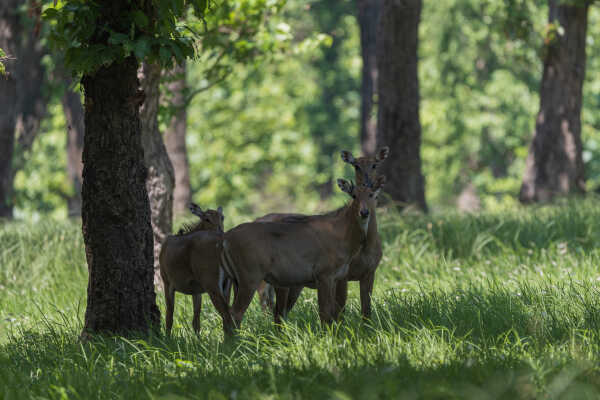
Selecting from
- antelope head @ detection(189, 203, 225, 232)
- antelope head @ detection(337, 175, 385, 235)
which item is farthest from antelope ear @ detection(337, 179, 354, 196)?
antelope head @ detection(189, 203, 225, 232)

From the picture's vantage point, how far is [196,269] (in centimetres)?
698

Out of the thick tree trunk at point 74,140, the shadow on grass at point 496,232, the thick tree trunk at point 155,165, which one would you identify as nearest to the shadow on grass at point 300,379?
the thick tree trunk at point 155,165

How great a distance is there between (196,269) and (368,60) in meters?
16.3

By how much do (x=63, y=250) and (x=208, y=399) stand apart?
7716 mm

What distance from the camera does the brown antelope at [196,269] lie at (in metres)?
6.83

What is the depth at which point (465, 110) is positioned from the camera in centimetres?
3450

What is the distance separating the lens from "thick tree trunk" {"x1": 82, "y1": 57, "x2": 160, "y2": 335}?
22.6 feet

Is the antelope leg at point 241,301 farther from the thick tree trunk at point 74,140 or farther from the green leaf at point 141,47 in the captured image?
the thick tree trunk at point 74,140

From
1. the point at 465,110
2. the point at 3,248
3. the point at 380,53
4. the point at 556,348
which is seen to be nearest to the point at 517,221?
the point at 380,53

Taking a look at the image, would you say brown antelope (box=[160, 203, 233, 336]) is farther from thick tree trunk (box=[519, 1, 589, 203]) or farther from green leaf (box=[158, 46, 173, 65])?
thick tree trunk (box=[519, 1, 589, 203])

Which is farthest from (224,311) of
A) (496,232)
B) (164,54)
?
(496,232)

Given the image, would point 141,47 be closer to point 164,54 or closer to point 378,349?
point 164,54

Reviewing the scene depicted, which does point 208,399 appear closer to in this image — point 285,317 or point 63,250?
point 285,317

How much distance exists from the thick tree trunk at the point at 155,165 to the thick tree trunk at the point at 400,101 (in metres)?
5.58
